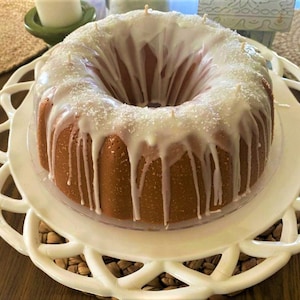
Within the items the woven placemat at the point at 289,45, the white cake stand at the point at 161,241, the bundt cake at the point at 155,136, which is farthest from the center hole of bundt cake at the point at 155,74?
the woven placemat at the point at 289,45

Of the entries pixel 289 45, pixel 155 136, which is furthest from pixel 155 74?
pixel 289 45

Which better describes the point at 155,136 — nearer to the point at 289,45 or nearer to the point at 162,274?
the point at 162,274

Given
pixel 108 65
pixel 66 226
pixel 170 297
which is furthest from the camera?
pixel 108 65

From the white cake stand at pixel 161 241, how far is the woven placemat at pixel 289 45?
1.48ft

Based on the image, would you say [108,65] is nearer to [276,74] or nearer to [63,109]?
[63,109]

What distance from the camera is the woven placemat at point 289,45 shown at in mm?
1259

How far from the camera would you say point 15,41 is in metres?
1.36

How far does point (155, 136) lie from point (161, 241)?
0.48ft

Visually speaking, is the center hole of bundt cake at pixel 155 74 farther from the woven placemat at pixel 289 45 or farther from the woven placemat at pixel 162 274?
the woven placemat at pixel 289 45

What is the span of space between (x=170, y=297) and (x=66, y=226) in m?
0.19

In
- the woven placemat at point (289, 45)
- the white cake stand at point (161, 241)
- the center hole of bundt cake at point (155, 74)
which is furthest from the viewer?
the woven placemat at point (289, 45)

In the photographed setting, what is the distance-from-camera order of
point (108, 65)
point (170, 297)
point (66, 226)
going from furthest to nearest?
point (108, 65) → point (66, 226) → point (170, 297)

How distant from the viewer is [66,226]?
2.46 ft

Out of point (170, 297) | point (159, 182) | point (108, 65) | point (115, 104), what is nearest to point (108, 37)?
point (108, 65)
